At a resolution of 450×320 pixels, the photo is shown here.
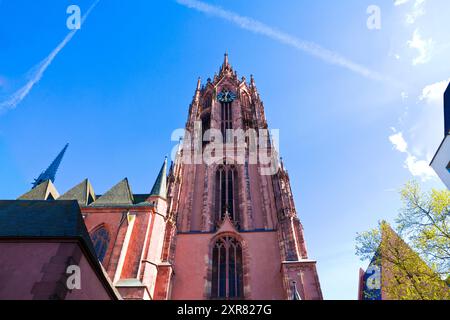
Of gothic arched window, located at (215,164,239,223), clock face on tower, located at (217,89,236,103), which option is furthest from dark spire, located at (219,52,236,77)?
gothic arched window, located at (215,164,239,223)

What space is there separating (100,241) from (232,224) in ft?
26.2

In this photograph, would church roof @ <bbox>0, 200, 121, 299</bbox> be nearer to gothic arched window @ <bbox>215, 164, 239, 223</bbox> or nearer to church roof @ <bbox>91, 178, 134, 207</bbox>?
church roof @ <bbox>91, 178, 134, 207</bbox>

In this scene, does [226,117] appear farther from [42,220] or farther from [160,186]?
[42,220]

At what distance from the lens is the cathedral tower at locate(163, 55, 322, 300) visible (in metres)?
14.6

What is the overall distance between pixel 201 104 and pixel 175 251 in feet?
65.4

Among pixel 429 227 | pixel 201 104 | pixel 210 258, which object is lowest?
pixel 429 227

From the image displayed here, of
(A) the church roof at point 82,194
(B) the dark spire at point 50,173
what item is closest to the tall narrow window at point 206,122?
(A) the church roof at point 82,194

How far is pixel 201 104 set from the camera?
3241cm

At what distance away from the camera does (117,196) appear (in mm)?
18484

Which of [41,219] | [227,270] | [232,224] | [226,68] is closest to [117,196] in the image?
[232,224]
